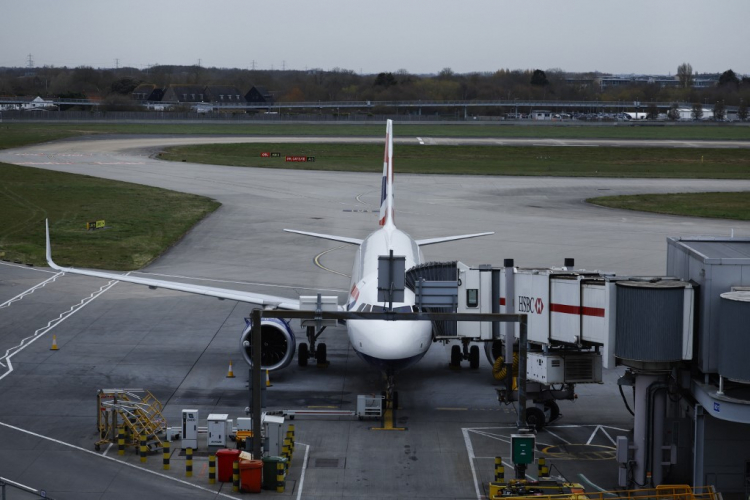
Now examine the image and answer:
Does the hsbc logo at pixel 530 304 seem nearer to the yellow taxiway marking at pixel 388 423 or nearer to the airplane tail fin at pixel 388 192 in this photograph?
the yellow taxiway marking at pixel 388 423

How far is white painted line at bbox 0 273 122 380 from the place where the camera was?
38500mm

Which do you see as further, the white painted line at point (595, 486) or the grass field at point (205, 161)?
the grass field at point (205, 161)

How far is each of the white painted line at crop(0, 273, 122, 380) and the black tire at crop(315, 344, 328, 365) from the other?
38.6 ft

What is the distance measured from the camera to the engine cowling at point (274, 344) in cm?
3581

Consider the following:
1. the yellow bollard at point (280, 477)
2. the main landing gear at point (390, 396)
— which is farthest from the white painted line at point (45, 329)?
the yellow bollard at point (280, 477)

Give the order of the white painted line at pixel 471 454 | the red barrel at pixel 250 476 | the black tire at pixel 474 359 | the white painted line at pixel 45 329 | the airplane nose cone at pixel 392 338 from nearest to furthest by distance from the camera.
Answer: the red barrel at pixel 250 476 < the white painted line at pixel 471 454 < the airplane nose cone at pixel 392 338 < the black tire at pixel 474 359 < the white painted line at pixel 45 329

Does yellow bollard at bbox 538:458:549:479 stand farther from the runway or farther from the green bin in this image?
the green bin

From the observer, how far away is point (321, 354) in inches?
1496

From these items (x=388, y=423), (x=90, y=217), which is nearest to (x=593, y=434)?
(x=388, y=423)

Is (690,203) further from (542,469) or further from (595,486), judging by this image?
(542,469)

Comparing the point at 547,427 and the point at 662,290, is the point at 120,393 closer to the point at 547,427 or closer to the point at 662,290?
the point at 547,427

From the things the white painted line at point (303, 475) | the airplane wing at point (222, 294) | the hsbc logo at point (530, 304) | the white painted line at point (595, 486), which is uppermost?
the hsbc logo at point (530, 304)

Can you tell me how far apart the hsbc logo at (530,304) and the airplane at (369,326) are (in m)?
4.00

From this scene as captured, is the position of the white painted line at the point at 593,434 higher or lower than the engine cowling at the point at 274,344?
lower
